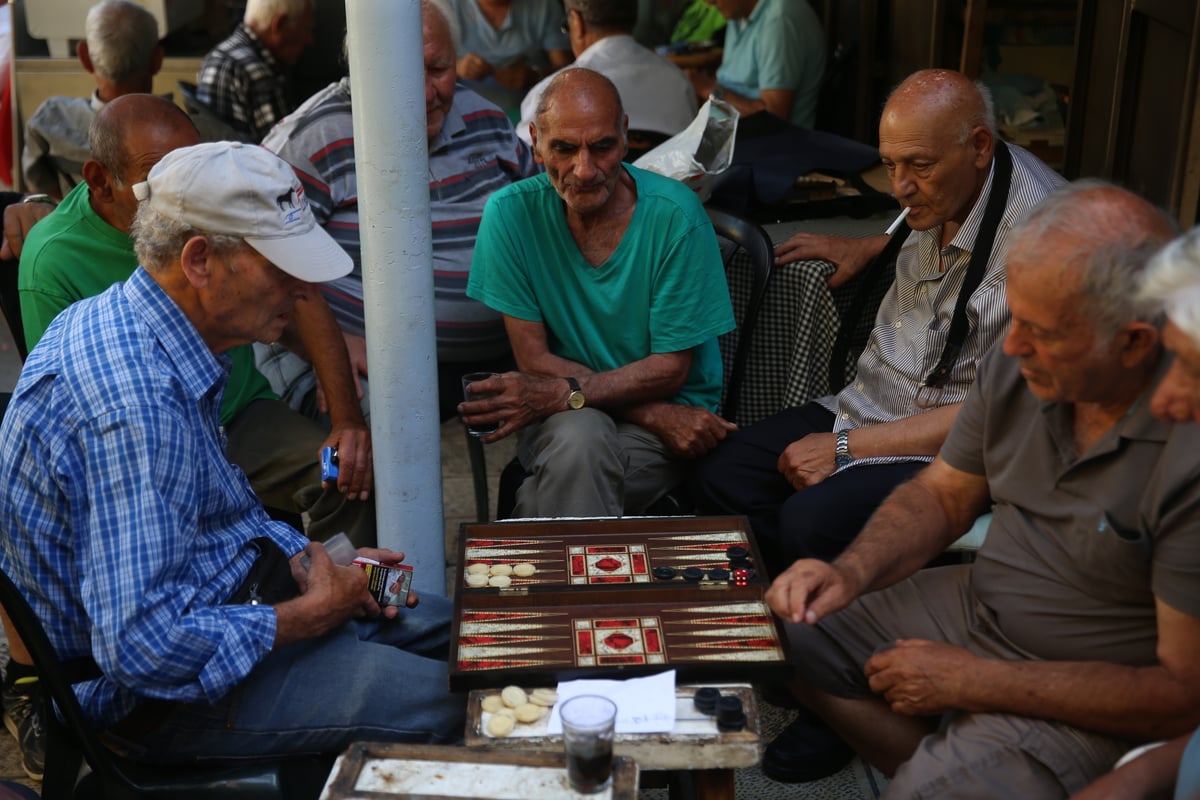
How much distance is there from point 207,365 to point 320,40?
6475mm

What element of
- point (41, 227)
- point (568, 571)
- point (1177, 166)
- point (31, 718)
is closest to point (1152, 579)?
point (568, 571)

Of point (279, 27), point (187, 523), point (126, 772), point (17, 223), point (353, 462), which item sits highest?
point (279, 27)

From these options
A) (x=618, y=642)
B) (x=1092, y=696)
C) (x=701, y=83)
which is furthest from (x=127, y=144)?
(x=701, y=83)

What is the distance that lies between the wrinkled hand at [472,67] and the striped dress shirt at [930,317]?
3.56 metres

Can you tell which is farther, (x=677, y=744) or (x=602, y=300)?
(x=602, y=300)

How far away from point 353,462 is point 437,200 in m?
1.00

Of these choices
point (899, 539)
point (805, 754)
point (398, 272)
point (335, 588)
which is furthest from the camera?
point (805, 754)

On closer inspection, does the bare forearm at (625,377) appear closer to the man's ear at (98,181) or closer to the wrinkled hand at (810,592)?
the wrinkled hand at (810,592)

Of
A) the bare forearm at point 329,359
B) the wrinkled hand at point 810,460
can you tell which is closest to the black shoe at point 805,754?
the wrinkled hand at point 810,460

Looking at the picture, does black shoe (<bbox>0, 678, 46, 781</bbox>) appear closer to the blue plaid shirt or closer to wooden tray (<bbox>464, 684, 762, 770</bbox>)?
the blue plaid shirt

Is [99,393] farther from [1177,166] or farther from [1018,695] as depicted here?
[1177,166]

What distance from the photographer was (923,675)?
2180mm

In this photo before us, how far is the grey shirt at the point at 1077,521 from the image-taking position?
1.94 metres

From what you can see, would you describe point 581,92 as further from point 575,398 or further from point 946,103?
point 946,103
